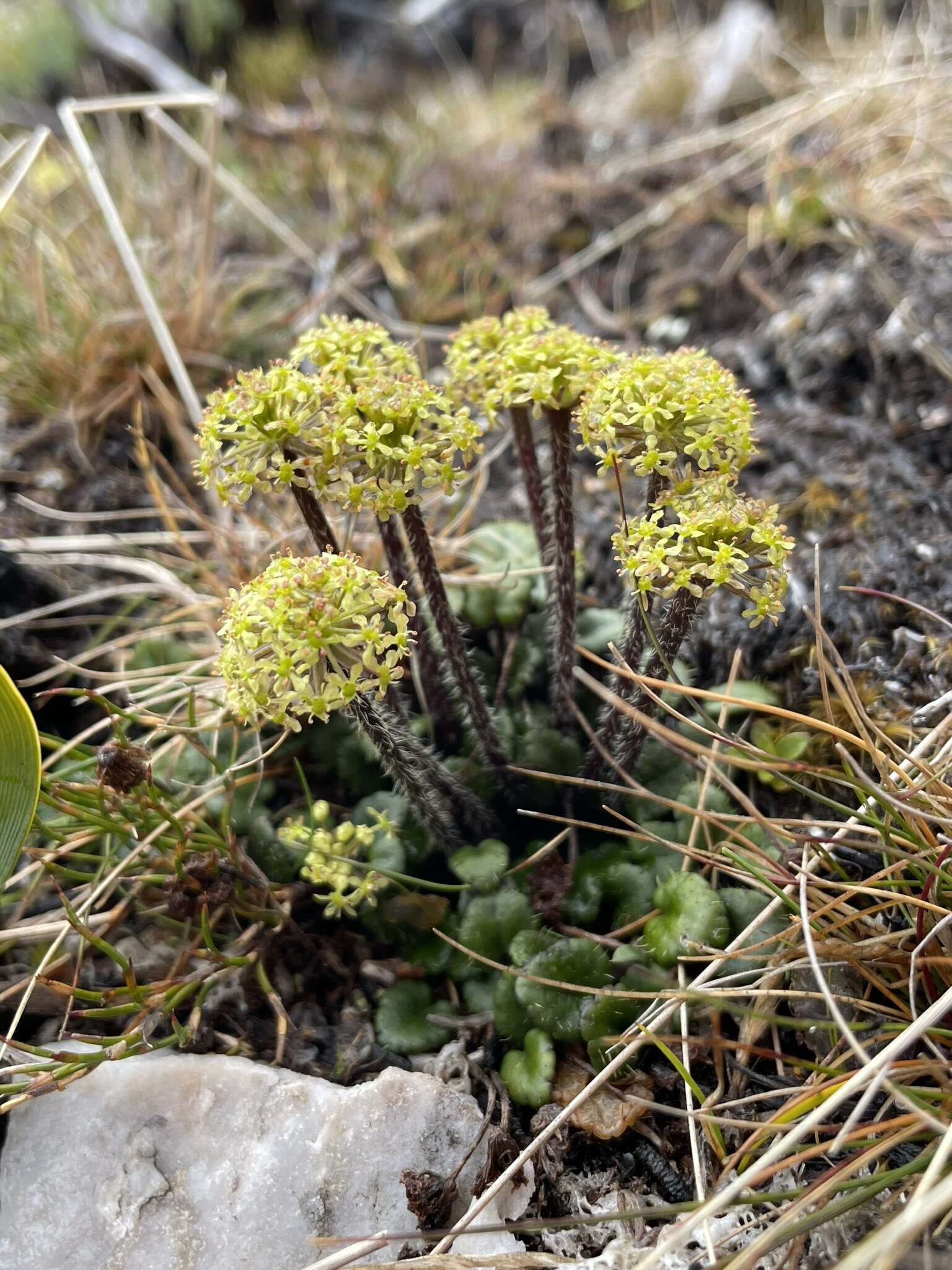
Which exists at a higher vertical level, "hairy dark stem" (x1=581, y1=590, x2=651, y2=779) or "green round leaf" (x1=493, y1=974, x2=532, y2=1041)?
"hairy dark stem" (x1=581, y1=590, x2=651, y2=779)

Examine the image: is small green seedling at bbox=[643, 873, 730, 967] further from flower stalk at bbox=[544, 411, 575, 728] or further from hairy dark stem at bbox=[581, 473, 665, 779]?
flower stalk at bbox=[544, 411, 575, 728]

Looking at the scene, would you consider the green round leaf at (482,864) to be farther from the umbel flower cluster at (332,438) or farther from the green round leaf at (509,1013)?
the umbel flower cluster at (332,438)

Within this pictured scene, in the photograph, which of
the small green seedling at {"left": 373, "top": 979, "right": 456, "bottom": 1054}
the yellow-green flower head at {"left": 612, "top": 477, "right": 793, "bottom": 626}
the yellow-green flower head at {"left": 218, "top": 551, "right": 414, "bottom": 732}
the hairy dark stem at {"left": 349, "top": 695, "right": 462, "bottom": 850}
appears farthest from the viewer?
the small green seedling at {"left": 373, "top": 979, "right": 456, "bottom": 1054}

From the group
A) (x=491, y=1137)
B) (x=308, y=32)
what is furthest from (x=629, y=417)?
(x=308, y=32)

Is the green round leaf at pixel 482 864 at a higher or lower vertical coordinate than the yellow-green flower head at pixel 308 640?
lower

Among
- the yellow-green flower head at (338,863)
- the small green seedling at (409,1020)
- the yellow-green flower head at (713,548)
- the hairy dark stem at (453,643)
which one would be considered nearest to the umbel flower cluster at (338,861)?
the yellow-green flower head at (338,863)

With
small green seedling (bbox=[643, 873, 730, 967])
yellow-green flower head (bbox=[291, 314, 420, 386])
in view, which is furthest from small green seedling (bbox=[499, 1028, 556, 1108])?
yellow-green flower head (bbox=[291, 314, 420, 386])

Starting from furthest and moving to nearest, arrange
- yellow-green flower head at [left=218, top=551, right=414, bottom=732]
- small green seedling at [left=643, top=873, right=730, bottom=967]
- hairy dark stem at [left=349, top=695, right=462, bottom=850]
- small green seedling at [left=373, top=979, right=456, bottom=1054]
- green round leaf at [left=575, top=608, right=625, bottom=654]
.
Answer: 1. green round leaf at [left=575, top=608, right=625, bottom=654]
2. small green seedling at [left=373, top=979, right=456, bottom=1054]
3. small green seedling at [left=643, top=873, right=730, bottom=967]
4. hairy dark stem at [left=349, top=695, right=462, bottom=850]
5. yellow-green flower head at [left=218, top=551, right=414, bottom=732]

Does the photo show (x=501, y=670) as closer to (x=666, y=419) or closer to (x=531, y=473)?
(x=531, y=473)
